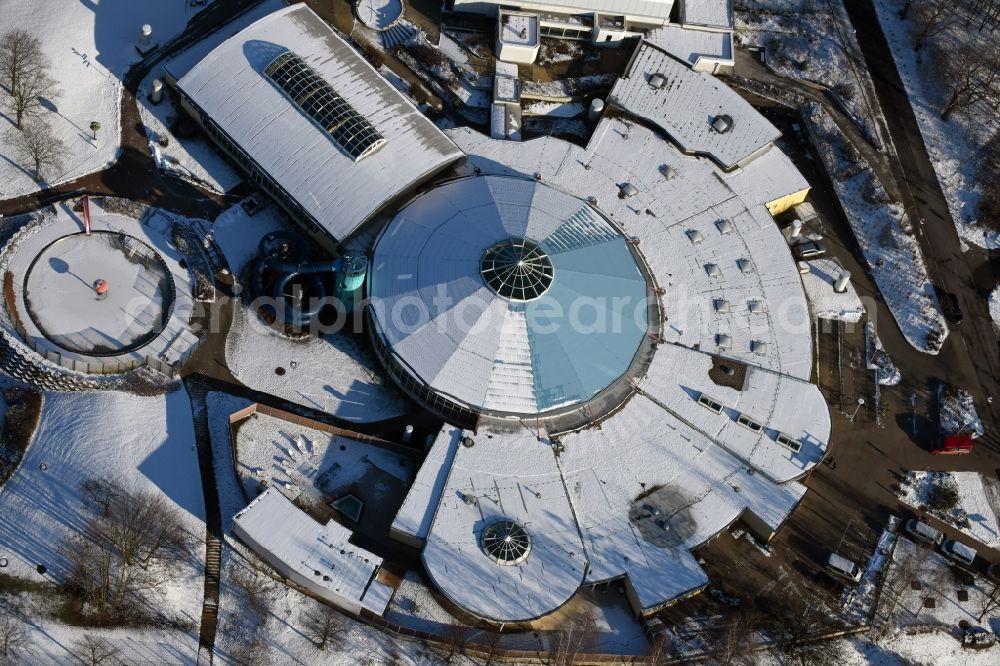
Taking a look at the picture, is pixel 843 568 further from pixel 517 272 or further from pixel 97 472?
pixel 97 472

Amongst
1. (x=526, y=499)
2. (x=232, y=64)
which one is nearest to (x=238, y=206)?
(x=232, y=64)

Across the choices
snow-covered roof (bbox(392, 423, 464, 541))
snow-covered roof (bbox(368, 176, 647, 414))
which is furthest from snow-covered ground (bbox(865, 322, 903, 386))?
snow-covered roof (bbox(392, 423, 464, 541))

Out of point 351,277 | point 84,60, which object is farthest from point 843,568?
point 84,60

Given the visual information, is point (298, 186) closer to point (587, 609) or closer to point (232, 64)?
point (232, 64)

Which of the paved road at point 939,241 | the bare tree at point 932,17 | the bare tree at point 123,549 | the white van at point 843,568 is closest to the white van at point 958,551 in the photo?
the white van at point 843,568

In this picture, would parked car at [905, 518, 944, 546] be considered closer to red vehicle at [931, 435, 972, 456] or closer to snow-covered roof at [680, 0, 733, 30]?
red vehicle at [931, 435, 972, 456]

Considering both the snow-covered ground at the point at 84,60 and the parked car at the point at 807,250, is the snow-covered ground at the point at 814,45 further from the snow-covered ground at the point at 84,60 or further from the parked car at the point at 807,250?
the snow-covered ground at the point at 84,60
